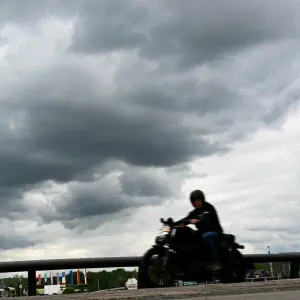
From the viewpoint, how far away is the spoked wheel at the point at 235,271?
383 inches

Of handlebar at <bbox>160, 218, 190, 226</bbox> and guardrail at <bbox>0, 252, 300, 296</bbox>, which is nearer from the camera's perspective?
handlebar at <bbox>160, 218, 190, 226</bbox>

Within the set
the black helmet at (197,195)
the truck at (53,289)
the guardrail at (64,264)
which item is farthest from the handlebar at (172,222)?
the truck at (53,289)

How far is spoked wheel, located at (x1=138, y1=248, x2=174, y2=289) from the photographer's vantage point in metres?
9.47

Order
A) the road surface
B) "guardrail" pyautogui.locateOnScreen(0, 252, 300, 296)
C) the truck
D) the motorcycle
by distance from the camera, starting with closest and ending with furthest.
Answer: the road surface < the motorcycle < the truck < "guardrail" pyautogui.locateOnScreen(0, 252, 300, 296)

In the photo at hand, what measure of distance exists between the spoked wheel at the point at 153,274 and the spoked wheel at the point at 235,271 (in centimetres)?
86

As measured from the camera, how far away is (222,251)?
9.73 meters

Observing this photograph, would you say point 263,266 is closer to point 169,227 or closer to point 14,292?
point 169,227

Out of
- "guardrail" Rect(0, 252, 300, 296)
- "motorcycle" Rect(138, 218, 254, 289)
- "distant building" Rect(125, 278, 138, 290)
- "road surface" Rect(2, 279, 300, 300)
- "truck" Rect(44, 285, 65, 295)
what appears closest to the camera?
"road surface" Rect(2, 279, 300, 300)

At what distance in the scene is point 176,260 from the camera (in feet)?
31.1

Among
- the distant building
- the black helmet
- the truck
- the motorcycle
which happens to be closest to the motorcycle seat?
the motorcycle

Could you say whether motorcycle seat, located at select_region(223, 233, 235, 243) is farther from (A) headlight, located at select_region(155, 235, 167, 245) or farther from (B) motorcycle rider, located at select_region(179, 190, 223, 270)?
(A) headlight, located at select_region(155, 235, 167, 245)

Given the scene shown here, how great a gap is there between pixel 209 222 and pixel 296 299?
13.2 feet

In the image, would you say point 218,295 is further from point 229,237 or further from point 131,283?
point 131,283

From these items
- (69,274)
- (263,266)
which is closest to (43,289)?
(69,274)
